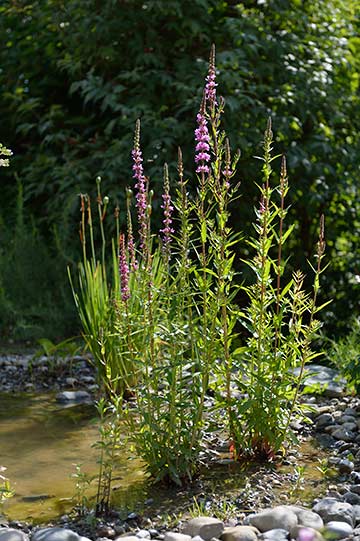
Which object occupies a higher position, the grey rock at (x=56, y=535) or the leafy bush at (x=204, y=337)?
the leafy bush at (x=204, y=337)

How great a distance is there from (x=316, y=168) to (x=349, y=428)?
2.63 meters

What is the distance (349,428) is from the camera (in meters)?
3.82

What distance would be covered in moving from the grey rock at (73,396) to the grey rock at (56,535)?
6.11ft

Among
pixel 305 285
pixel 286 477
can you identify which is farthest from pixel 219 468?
pixel 305 285

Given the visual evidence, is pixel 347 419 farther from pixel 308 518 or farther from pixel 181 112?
pixel 181 112

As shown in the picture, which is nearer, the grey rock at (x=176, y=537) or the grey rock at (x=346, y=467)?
the grey rock at (x=176, y=537)

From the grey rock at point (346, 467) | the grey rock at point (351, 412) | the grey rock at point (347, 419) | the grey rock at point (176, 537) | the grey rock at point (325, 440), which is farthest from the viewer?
the grey rock at point (351, 412)

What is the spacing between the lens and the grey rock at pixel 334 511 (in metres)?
2.83

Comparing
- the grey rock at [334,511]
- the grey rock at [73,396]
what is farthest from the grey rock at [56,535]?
the grey rock at [73,396]

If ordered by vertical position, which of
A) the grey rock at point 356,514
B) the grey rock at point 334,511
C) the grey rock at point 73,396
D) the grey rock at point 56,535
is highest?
the grey rock at point 56,535

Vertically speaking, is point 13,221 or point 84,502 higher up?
point 13,221

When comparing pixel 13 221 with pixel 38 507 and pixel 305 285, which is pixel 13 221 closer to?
pixel 305 285

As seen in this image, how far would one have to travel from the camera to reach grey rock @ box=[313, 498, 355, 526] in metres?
2.83

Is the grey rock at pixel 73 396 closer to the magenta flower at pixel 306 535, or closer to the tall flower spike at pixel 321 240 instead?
the tall flower spike at pixel 321 240
